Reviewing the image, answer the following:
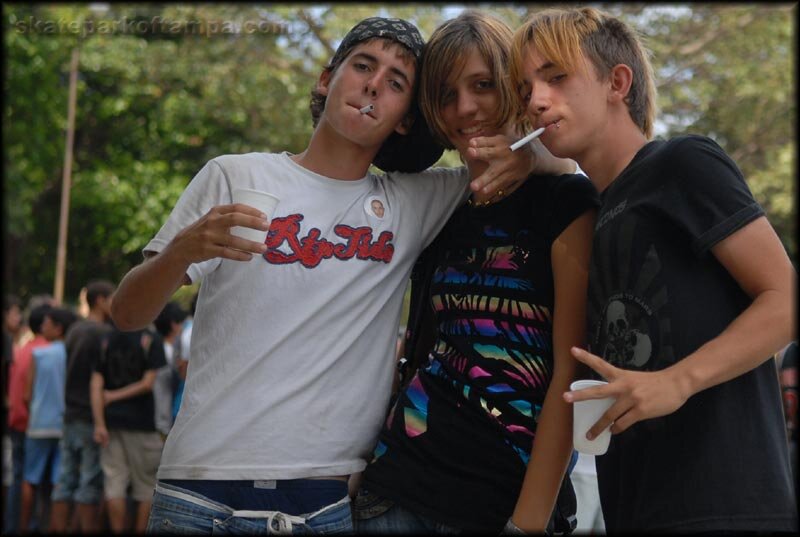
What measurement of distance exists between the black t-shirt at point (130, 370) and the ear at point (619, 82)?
6.18m

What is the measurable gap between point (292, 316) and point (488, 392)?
1.80 feet

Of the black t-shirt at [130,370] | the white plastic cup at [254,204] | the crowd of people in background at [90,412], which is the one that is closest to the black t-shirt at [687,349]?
the white plastic cup at [254,204]

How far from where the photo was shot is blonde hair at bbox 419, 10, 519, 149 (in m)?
2.60

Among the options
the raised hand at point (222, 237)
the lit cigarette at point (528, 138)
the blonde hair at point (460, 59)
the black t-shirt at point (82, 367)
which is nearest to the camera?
Result: the raised hand at point (222, 237)

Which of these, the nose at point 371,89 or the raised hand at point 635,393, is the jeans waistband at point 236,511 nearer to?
the raised hand at point 635,393

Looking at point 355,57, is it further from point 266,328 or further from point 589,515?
point 589,515

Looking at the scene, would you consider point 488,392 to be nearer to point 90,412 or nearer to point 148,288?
point 148,288

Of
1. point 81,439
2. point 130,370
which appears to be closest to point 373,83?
point 130,370

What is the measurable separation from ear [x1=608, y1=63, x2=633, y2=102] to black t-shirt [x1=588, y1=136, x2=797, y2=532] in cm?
27

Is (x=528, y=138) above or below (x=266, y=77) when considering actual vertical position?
below

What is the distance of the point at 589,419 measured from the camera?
6.56ft

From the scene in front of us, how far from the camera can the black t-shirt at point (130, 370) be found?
7.85 m

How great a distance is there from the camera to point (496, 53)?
2613 mm

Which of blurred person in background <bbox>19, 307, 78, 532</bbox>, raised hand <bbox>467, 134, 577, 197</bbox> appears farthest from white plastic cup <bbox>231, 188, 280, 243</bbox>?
blurred person in background <bbox>19, 307, 78, 532</bbox>
